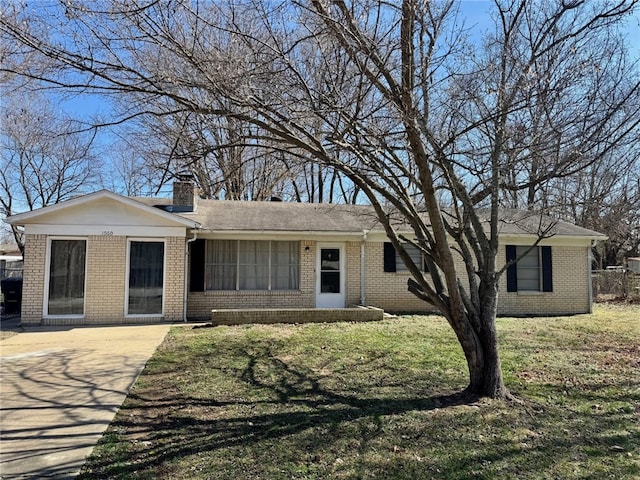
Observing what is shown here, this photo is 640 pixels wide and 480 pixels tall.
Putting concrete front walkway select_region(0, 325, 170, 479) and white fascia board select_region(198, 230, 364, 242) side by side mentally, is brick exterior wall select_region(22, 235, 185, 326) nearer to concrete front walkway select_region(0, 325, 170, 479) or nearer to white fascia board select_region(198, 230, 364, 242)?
concrete front walkway select_region(0, 325, 170, 479)

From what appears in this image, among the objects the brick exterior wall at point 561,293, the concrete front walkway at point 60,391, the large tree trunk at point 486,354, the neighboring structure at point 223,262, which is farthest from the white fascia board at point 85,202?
the brick exterior wall at point 561,293

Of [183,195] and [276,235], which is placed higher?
[183,195]

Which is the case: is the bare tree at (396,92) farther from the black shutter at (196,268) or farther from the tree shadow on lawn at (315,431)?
the black shutter at (196,268)

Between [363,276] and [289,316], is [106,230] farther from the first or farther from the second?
[363,276]

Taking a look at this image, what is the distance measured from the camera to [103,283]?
35.8 ft

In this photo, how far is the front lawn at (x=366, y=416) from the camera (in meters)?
3.56

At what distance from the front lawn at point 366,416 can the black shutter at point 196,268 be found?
3.92 metres

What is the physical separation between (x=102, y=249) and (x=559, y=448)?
10353mm

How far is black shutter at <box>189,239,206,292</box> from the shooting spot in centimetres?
1216

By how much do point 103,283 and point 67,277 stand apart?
87 centimetres

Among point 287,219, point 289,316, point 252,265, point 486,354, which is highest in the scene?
point 287,219

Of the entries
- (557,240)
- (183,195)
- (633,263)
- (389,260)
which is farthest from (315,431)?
(633,263)

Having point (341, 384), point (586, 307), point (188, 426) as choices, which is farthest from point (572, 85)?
point (586, 307)

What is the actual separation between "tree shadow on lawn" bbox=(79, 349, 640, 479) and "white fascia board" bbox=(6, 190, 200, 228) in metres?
6.52
